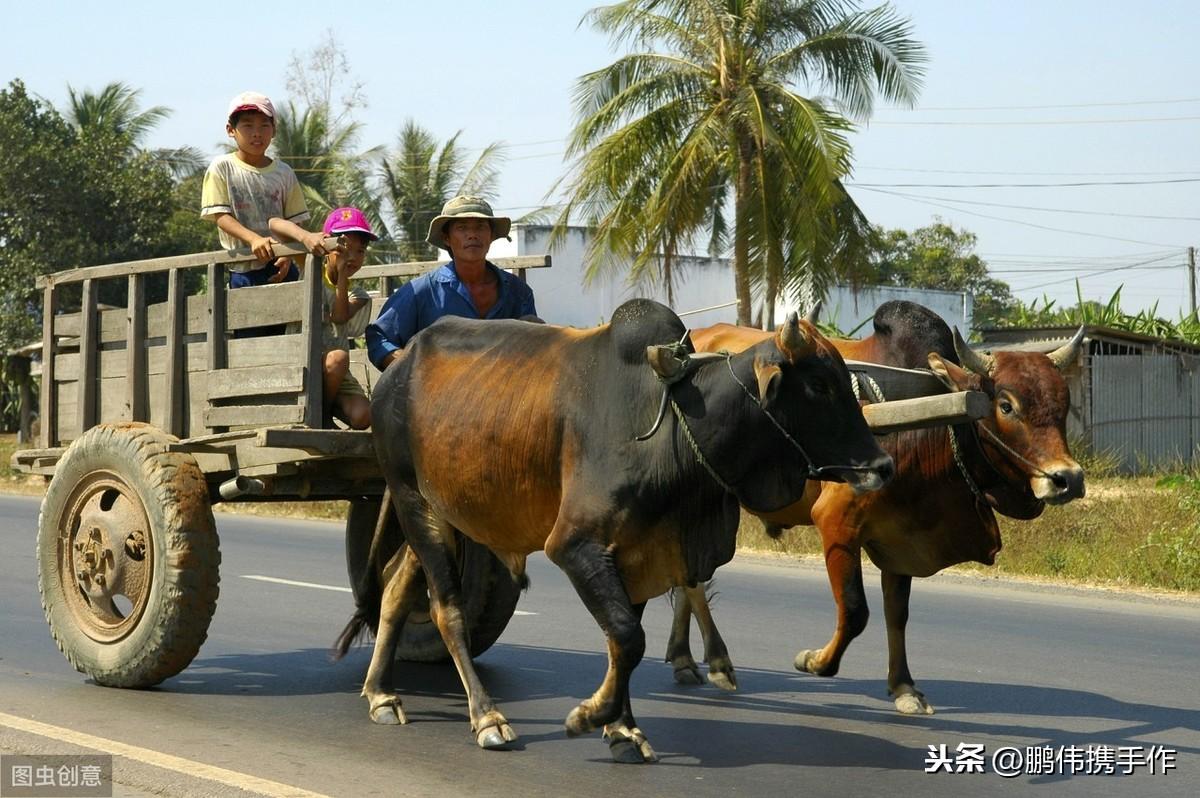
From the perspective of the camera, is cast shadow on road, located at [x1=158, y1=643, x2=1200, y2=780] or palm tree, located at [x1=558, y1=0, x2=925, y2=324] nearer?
cast shadow on road, located at [x1=158, y1=643, x2=1200, y2=780]

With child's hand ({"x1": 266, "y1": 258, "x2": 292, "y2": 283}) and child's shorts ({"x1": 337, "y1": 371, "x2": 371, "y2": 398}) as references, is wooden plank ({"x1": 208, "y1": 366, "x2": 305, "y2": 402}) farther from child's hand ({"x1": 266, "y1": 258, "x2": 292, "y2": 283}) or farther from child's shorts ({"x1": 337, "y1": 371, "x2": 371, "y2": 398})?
child's hand ({"x1": 266, "y1": 258, "x2": 292, "y2": 283})

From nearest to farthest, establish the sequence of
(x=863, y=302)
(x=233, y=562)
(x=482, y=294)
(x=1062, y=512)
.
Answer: (x=482, y=294), (x=233, y=562), (x=1062, y=512), (x=863, y=302)

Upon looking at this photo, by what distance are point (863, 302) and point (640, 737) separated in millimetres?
37801

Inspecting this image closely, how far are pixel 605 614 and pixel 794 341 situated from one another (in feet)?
3.97

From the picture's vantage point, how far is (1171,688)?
25.4 feet

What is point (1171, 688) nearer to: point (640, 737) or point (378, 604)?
point (640, 737)

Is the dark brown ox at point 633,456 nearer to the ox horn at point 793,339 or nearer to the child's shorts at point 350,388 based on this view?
the ox horn at point 793,339

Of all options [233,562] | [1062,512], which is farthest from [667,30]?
[233,562]

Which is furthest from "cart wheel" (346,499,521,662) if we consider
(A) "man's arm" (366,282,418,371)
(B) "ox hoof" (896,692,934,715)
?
(B) "ox hoof" (896,692,934,715)

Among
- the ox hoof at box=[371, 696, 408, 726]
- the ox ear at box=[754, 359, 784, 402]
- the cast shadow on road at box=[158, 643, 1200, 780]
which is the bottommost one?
the cast shadow on road at box=[158, 643, 1200, 780]

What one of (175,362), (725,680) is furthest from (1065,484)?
(175,362)

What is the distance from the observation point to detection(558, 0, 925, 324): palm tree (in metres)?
21.2

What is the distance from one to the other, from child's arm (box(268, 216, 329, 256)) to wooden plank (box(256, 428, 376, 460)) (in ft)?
2.71

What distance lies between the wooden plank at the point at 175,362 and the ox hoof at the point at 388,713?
6.09 ft
